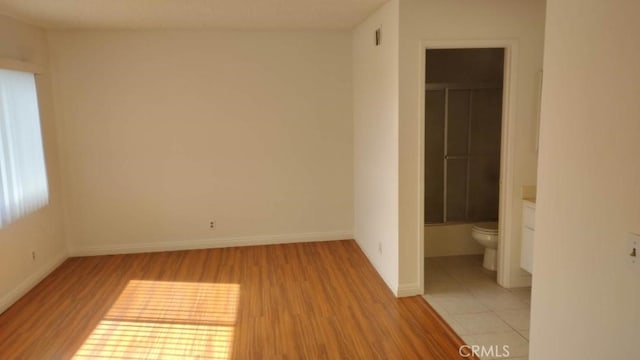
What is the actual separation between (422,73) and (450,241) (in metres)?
2.04

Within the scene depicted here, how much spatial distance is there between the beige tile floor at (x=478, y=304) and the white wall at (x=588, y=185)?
1.06m

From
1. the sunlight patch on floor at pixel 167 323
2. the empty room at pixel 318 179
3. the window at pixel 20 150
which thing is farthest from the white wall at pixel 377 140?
the window at pixel 20 150

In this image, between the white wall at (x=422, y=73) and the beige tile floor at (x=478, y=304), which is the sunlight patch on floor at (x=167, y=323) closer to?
the white wall at (x=422, y=73)

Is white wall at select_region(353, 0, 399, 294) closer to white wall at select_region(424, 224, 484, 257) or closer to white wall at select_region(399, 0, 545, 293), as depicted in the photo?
white wall at select_region(399, 0, 545, 293)

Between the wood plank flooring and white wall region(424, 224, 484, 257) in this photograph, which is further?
white wall region(424, 224, 484, 257)

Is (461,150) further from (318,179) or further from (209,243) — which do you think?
(209,243)

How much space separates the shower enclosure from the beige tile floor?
727 mm

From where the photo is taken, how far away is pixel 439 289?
3947 mm

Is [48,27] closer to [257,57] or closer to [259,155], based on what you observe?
[257,57]

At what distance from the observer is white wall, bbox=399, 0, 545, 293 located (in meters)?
3.54

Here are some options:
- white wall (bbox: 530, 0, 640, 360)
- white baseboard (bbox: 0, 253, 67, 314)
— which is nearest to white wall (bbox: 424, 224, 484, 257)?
white wall (bbox: 530, 0, 640, 360)

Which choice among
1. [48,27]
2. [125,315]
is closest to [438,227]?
[125,315]

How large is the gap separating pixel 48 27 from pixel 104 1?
1.43 meters

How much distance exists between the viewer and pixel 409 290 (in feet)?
12.5
